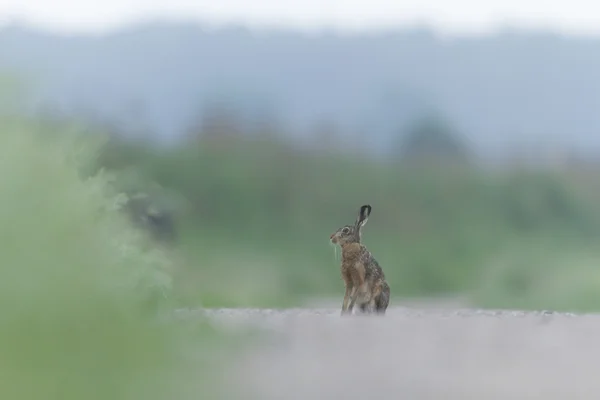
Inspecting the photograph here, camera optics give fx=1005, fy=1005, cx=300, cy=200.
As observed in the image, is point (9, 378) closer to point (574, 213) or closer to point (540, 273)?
point (540, 273)

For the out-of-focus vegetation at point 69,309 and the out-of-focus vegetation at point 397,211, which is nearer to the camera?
the out-of-focus vegetation at point 69,309

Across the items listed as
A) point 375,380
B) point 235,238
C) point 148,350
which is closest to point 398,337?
point 375,380

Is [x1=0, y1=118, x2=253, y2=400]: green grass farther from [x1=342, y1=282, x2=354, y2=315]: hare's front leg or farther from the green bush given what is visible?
[x1=342, y1=282, x2=354, y2=315]: hare's front leg

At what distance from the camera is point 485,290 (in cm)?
571

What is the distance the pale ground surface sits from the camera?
2691 mm

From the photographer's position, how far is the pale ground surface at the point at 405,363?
2691 millimetres

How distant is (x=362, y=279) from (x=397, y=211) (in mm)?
2328

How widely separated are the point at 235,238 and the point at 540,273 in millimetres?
1785

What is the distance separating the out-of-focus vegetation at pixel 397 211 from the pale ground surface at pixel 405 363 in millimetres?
2289

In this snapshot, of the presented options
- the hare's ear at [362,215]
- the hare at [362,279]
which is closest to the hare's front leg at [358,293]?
the hare at [362,279]

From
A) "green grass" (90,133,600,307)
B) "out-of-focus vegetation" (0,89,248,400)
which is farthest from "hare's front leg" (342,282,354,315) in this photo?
"green grass" (90,133,600,307)

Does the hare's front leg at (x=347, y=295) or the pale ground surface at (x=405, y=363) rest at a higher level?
the hare's front leg at (x=347, y=295)

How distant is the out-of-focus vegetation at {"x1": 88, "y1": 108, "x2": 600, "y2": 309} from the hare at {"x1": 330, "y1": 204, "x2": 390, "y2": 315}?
1564 millimetres

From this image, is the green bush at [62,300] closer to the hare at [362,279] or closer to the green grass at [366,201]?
the hare at [362,279]
